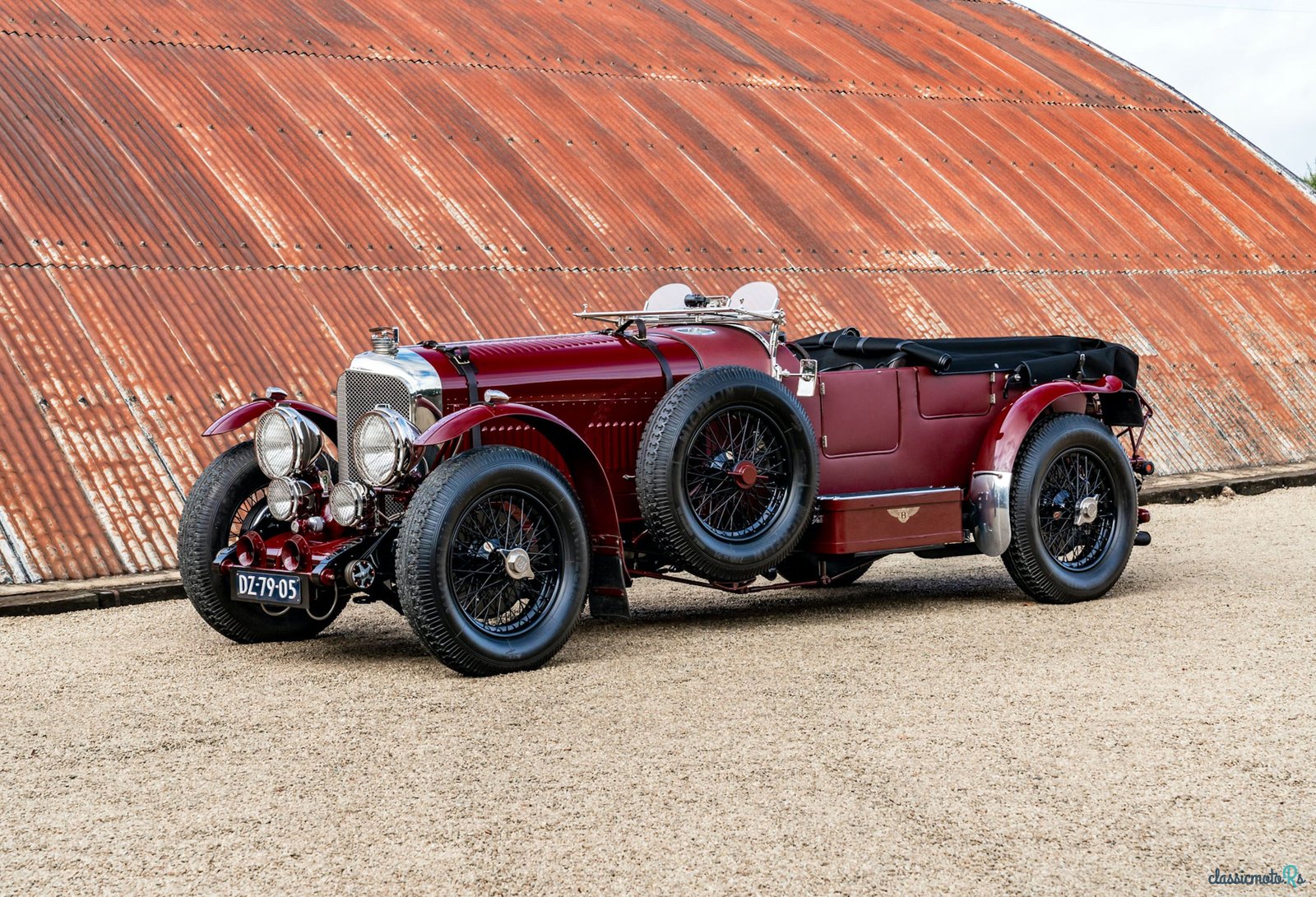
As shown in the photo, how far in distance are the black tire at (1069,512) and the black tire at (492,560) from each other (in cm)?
→ 246

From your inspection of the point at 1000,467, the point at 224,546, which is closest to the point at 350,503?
the point at 224,546

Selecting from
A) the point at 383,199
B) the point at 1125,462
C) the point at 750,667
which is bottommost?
the point at 750,667

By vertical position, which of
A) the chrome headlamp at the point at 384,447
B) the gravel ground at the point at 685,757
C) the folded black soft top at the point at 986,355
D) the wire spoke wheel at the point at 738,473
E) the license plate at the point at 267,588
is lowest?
the gravel ground at the point at 685,757

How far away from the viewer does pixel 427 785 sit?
423cm

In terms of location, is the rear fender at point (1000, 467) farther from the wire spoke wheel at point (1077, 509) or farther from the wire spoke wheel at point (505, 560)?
the wire spoke wheel at point (505, 560)

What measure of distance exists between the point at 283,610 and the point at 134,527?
2264mm

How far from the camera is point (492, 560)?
5832 millimetres

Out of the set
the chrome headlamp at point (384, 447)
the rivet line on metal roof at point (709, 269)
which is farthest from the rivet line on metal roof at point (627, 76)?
the chrome headlamp at point (384, 447)

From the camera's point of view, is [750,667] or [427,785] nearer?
[427,785]

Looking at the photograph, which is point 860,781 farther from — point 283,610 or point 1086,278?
point 1086,278

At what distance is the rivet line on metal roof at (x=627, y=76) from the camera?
12344 mm

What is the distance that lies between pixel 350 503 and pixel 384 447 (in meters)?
0.30

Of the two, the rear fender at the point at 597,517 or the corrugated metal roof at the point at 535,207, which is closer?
the rear fender at the point at 597,517

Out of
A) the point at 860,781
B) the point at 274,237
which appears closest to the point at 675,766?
the point at 860,781
